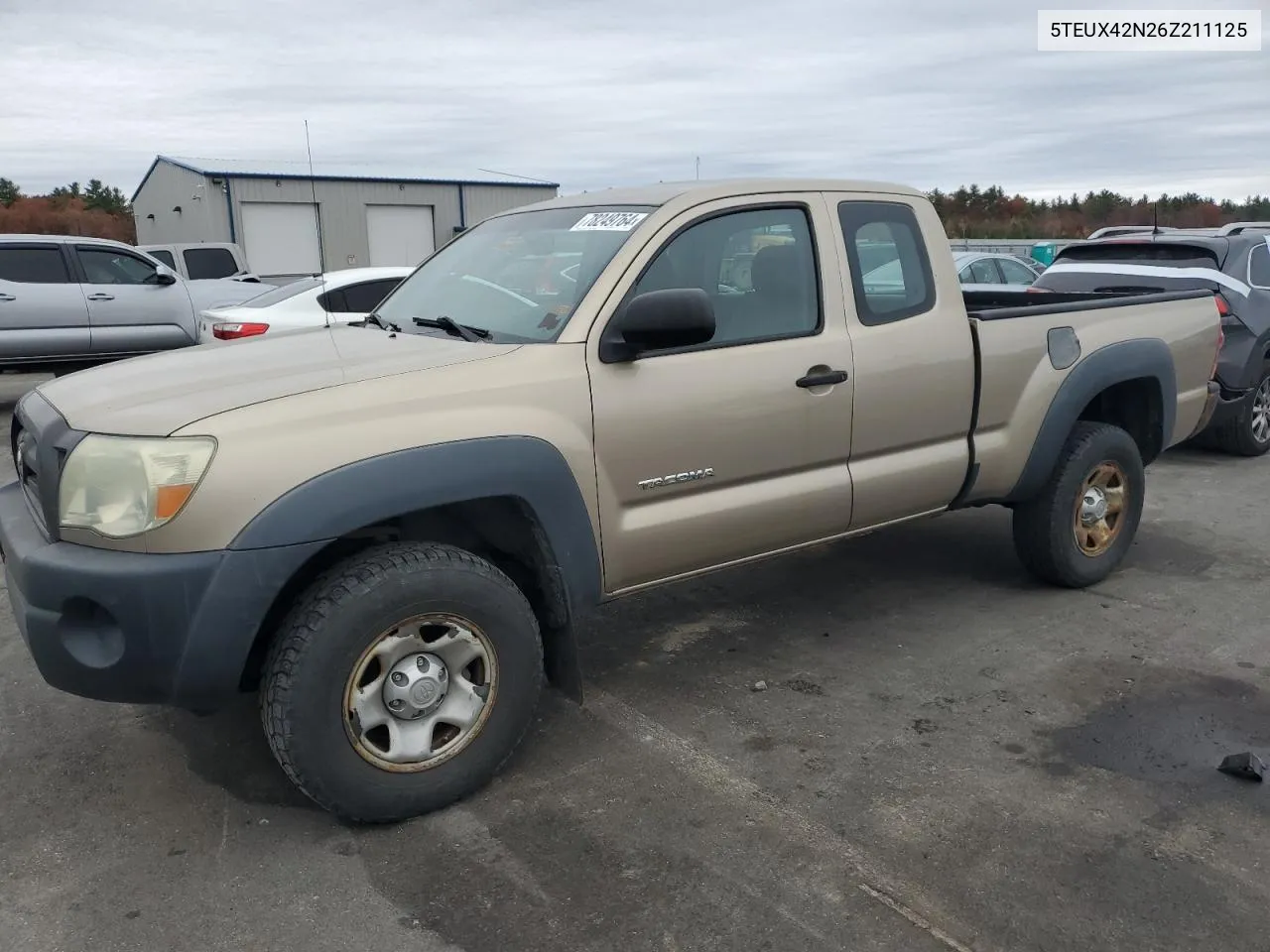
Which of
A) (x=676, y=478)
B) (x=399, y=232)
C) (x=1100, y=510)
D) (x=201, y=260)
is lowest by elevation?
(x=1100, y=510)

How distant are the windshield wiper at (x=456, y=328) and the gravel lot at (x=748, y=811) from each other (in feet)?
4.66

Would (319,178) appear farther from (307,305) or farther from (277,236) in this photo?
(307,305)

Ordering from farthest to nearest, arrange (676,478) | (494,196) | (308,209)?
(494,196), (308,209), (676,478)

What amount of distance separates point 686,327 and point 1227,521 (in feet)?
15.9

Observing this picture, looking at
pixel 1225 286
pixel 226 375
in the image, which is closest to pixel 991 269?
pixel 1225 286

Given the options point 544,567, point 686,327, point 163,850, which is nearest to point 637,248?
point 686,327

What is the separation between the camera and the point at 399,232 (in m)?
31.1

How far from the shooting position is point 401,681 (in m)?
3.16

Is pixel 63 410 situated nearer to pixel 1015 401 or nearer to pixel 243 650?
pixel 243 650

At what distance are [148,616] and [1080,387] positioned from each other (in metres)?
4.00

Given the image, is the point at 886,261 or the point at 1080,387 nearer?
the point at 886,261

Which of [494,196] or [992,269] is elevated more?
[494,196]

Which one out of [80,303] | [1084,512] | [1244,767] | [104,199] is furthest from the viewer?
[104,199]

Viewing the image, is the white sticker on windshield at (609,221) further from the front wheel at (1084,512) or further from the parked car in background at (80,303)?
the parked car in background at (80,303)
